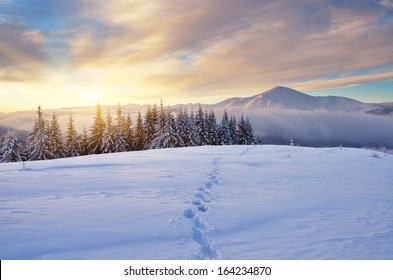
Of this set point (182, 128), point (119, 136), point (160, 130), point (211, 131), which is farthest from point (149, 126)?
point (211, 131)

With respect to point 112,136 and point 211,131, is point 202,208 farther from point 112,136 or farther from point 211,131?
point 211,131

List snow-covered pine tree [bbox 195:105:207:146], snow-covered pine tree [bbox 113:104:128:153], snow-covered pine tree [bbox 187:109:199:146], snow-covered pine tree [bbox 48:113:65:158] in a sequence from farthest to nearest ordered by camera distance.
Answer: snow-covered pine tree [bbox 195:105:207:146], snow-covered pine tree [bbox 187:109:199:146], snow-covered pine tree [bbox 48:113:65:158], snow-covered pine tree [bbox 113:104:128:153]

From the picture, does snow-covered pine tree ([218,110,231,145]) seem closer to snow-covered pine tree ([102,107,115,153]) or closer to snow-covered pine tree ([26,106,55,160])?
snow-covered pine tree ([102,107,115,153])

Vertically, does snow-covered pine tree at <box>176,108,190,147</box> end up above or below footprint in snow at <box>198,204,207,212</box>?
above

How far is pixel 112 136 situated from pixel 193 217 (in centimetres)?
4348

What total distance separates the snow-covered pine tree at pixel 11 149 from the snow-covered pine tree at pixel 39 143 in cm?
187

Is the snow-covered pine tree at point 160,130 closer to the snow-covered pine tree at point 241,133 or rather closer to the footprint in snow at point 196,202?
the snow-covered pine tree at point 241,133

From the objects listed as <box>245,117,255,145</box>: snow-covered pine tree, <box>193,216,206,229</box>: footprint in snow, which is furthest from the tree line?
<box>193,216,206,229</box>: footprint in snow

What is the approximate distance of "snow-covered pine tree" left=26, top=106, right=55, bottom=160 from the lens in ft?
142

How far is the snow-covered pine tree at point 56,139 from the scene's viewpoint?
4668cm

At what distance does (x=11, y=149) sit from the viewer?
135ft

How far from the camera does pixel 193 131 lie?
53.0 m
